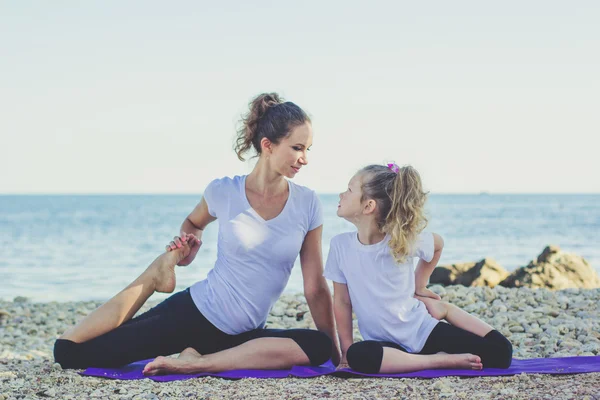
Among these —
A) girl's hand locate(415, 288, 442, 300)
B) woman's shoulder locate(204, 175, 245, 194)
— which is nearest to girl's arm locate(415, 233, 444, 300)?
girl's hand locate(415, 288, 442, 300)

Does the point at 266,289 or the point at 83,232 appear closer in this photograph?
the point at 266,289

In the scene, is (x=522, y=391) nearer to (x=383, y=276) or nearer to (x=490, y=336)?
(x=490, y=336)

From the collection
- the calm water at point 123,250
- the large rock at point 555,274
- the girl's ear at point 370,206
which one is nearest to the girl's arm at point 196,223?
the girl's ear at point 370,206

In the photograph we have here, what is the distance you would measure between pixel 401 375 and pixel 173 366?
132 cm

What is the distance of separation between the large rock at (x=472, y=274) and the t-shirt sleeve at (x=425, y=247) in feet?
20.6

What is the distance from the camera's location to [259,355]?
4289mm

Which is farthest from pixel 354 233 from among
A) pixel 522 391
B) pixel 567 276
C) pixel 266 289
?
pixel 567 276

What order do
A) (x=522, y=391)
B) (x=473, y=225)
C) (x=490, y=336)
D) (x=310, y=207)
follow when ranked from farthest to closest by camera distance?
(x=473, y=225)
(x=310, y=207)
(x=490, y=336)
(x=522, y=391)

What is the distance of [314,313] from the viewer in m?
4.67

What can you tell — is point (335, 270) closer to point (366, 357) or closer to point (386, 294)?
point (386, 294)

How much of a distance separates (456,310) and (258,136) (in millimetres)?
1681

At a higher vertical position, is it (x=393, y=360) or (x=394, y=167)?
(x=394, y=167)

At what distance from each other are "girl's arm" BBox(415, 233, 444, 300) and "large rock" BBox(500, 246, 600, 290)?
5828 millimetres

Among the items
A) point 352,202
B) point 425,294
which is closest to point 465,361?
point 425,294
